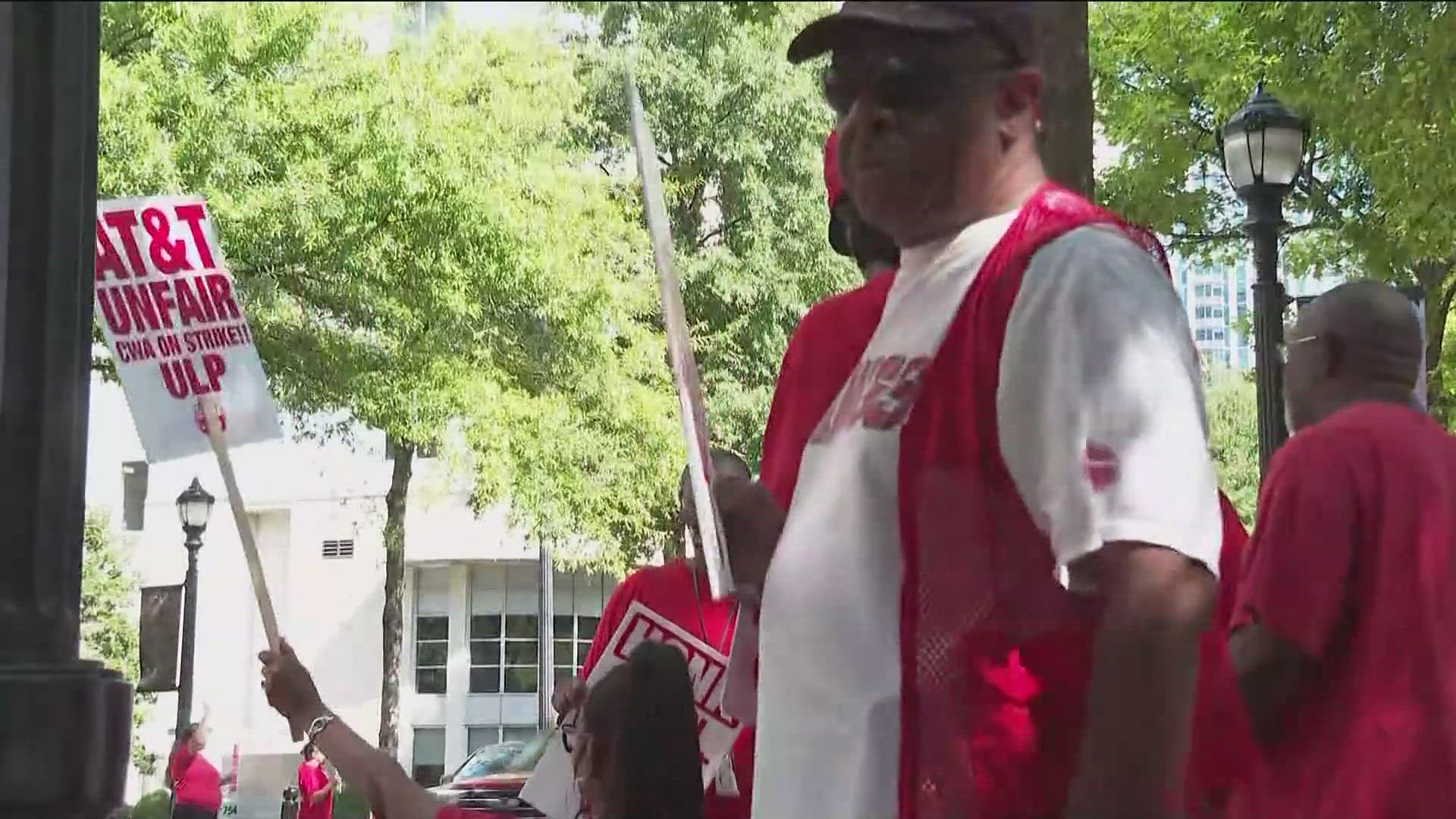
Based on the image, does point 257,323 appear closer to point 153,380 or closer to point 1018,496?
point 153,380

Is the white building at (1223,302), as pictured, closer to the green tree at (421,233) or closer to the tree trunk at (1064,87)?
the tree trunk at (1064,87)

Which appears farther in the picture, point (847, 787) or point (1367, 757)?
point (1367, 757)

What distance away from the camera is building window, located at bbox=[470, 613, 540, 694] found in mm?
15984

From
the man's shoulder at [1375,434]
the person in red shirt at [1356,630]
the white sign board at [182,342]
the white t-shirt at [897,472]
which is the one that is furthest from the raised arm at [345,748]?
the man's shoulder at [1375,434]

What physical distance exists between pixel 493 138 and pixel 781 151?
2.75 meters

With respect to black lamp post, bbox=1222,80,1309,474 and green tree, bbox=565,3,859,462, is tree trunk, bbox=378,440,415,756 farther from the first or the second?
A: black lamp post, bbox=1222,80,1309,474

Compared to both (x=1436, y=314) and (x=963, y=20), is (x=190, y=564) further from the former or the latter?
(x=963, y=20)

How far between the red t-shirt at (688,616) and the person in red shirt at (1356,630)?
2.31ft

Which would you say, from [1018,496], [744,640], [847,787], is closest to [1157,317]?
[1018,496]

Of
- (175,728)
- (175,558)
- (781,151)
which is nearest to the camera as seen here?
(781,151)

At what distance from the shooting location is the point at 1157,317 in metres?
1.51

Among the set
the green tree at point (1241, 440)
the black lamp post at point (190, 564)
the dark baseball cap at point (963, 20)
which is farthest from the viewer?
the black lamp post at point (190, 564)

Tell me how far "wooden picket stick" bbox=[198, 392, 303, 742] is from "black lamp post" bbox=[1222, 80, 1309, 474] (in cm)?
521

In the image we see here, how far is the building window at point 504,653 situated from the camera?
1598 centimetres
